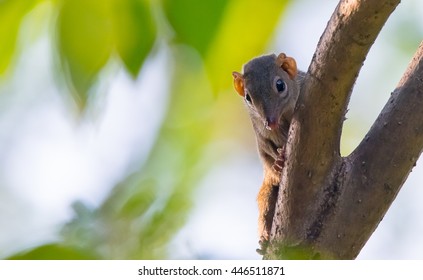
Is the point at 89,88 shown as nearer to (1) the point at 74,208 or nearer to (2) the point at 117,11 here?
(2) the point at 117,11

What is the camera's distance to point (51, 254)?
3.11ft

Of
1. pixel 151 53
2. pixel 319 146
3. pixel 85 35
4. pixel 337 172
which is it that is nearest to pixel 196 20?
pixel 151 53

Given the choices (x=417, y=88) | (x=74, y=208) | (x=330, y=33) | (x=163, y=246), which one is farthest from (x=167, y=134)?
(x=417, y=88)

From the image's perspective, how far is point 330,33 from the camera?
197cm

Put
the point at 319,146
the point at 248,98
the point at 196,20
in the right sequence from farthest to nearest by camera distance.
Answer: the point at 248,98, the point at 319,146, the point at 196,20

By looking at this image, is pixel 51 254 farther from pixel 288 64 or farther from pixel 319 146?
pixel 288 64

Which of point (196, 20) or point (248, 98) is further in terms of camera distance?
point (248, 98)

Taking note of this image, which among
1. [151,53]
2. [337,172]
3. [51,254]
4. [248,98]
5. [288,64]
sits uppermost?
[288,64]

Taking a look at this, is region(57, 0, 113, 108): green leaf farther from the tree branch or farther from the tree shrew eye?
the tree shrew eye

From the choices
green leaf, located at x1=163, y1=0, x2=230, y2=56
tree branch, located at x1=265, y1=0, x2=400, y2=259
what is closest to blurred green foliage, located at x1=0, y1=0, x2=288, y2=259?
green leaf, located at x1=163, y1=0, x2=230, y2=56

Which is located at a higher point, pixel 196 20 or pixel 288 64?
pixel 288 64

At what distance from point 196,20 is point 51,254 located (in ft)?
1.39

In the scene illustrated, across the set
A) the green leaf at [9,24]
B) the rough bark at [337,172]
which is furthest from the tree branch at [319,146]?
the green leaf at [9,24]

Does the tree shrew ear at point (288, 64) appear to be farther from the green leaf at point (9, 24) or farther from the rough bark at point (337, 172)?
the green leaf at point (9, 24)
